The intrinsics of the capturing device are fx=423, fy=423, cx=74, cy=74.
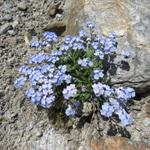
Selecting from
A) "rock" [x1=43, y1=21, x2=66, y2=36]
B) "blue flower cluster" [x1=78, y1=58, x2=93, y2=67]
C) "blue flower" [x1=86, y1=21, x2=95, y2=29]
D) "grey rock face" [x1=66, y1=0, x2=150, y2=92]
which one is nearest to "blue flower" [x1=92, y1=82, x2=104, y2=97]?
"blue flower cluster" [x1=78, y1=58, x2=93, y2=67]

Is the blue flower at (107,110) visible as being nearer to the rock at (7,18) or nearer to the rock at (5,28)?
the rock at (5,28)

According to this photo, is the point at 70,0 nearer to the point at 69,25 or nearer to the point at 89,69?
the point at 69,25

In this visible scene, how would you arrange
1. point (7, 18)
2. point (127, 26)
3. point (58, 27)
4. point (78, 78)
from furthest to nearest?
point (7, 18)
point (58, 27)
point (127, 26)
point (78, 78)

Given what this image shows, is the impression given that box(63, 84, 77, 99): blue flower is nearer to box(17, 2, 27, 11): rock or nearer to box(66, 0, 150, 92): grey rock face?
box(66, 0, 150, 92): grey rock face

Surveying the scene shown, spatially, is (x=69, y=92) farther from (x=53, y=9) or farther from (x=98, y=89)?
(x=53, y=9)

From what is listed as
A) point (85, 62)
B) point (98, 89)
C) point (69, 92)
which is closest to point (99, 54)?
point (85, 62)

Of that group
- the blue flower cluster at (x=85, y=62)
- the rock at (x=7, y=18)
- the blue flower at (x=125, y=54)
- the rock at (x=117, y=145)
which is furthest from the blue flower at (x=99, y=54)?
the rock at (x=7, y=18)
